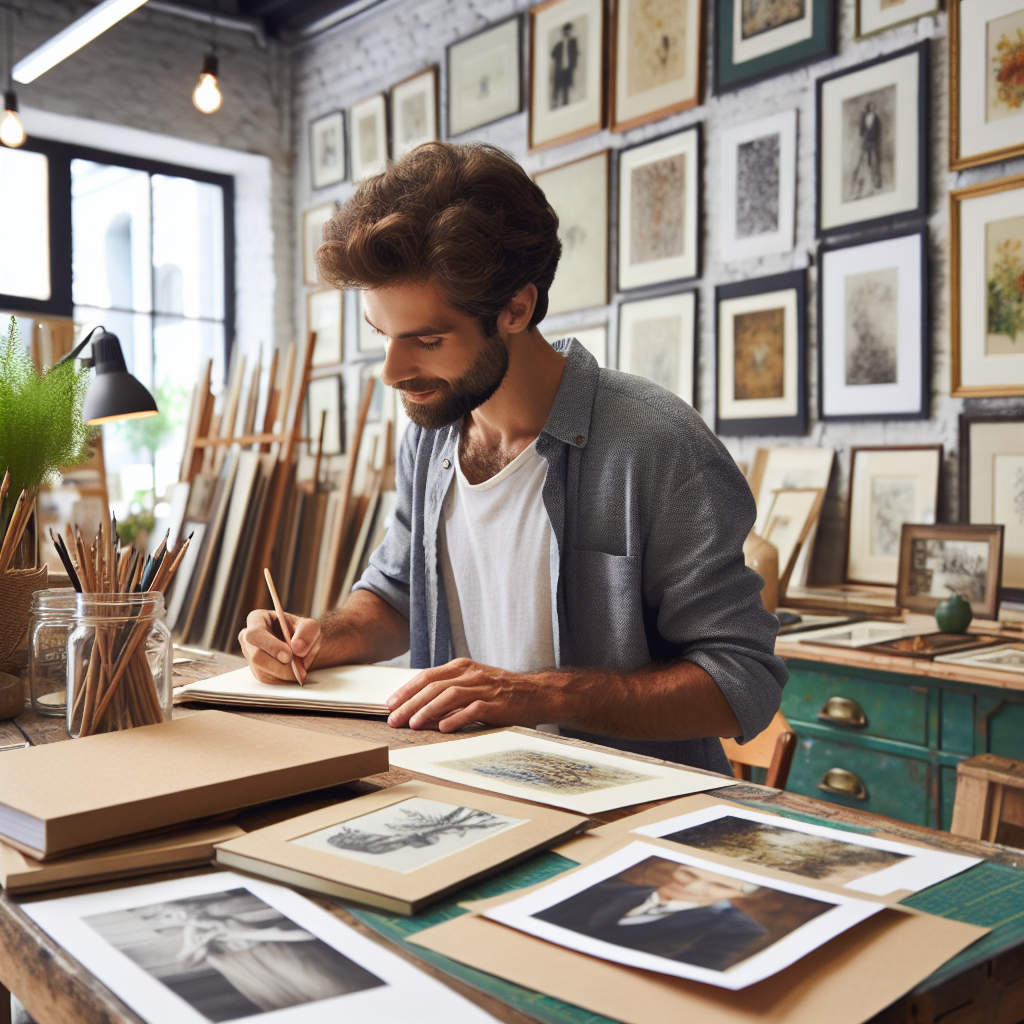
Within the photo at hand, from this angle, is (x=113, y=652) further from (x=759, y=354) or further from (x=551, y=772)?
(x=759, y=354)

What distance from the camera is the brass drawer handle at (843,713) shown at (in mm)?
2557

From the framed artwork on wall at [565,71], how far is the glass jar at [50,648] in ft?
11.8

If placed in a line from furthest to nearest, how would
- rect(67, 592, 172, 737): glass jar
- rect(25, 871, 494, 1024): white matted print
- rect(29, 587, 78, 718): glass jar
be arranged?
rect(29, 587, 78, 718): glass jar, rect(67, 592, 172, 737): glass jar, rect(25, 871, 494, 1024): white matted print

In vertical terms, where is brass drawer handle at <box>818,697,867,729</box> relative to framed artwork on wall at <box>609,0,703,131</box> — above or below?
below

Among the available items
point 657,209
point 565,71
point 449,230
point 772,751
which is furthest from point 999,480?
point 565,71

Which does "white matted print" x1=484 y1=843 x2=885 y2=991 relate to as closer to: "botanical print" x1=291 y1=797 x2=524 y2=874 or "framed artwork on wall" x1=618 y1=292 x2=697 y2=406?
"botanical print" x1=291 y1=797 x2=524 y2=874

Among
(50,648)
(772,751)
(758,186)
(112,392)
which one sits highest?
(758,186)

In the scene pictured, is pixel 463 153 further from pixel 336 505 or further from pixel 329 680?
pixel 336 505

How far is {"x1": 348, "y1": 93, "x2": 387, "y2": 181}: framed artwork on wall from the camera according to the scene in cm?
552

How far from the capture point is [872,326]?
3348 millimetres

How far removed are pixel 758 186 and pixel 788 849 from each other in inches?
129

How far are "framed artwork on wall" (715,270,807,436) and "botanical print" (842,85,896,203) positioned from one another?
347 millimetres


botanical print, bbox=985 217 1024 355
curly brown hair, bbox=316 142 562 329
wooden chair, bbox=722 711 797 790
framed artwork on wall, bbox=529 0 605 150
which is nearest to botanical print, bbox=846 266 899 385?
botanical print, bbox=985 217 1024 355

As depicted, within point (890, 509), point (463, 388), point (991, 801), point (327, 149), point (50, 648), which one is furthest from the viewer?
point (327, 149)
